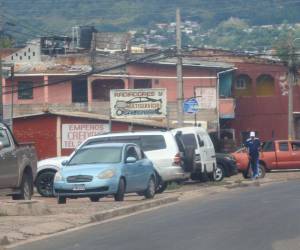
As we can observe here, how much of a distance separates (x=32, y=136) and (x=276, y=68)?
85.0 ft

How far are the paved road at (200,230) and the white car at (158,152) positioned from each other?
650 cm

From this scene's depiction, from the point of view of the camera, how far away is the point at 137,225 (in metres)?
18.9

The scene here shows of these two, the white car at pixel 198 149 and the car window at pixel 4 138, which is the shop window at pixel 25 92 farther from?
the car window at pixel 4 138

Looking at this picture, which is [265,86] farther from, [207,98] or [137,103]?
[137,103]

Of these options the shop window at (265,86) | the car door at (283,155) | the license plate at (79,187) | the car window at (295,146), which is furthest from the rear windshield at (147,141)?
the shop window at (265,86)

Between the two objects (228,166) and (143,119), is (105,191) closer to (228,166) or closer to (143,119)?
(228,166)

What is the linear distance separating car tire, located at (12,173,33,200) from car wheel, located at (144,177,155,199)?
10.1 feet

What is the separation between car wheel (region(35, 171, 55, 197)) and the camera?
101ft

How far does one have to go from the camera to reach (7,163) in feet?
77.9

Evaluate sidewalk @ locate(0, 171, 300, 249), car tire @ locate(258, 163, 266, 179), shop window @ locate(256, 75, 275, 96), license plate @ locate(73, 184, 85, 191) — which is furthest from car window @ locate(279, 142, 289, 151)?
shop window @ locate(256, 75, 275, 96)

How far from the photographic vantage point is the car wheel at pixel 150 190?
26.8 metres

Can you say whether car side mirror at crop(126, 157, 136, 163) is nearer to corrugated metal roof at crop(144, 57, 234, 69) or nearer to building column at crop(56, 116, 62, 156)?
building column at crop(56, 116, 62, 156)

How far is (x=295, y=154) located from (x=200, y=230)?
28.4 meters

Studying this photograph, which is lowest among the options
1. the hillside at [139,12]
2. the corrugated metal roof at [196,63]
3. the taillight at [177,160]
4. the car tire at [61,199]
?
the car tire at [61,199]
